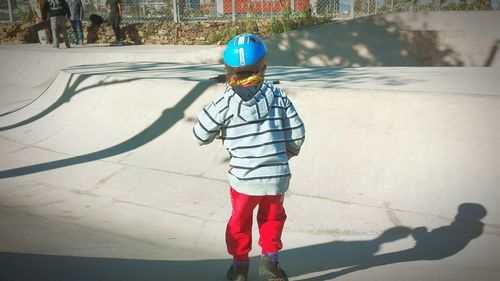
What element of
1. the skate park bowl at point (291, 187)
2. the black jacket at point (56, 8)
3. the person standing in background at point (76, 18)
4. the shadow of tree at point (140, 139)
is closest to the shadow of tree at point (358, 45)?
the skate park bowl at point (291, 187)

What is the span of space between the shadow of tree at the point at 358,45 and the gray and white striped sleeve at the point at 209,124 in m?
9.58

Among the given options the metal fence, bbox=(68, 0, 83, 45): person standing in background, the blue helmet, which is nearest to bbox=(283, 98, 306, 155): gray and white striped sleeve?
the blue helmet

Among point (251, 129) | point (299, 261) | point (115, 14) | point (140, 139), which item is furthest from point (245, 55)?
point (115, 14)

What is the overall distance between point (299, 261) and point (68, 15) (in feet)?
42.6

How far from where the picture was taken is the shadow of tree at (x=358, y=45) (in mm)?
11297

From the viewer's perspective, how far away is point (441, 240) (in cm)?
342

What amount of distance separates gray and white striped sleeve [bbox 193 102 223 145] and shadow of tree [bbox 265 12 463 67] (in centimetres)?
958

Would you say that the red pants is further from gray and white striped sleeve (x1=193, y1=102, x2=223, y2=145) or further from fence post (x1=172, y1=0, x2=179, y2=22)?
fence post (x1=172, y1=0, x2=179, y2=22)

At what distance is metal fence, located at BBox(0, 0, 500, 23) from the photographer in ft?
39.5

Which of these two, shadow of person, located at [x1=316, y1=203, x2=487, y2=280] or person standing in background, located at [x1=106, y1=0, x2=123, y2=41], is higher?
person standing in background, located at [x1=106, y1=0, x2=123, y2=41]

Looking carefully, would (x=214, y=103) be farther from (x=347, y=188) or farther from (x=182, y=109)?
(x=182, y=109)

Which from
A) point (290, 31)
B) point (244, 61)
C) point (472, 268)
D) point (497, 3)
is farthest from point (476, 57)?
point (244, 61)

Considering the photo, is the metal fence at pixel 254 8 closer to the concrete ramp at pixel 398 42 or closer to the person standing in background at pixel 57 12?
the concrete ramp at pixel 398 42

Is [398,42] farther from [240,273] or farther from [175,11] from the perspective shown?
[240,273]
